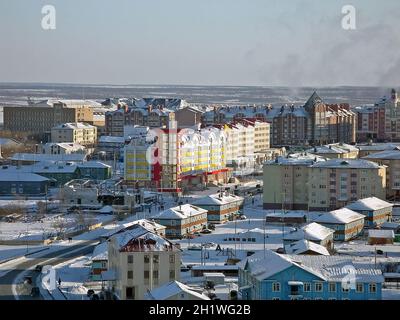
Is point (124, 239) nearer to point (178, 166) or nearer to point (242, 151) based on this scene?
point (178, 166)

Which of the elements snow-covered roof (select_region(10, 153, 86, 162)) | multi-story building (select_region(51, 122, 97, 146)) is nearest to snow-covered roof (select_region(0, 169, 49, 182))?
snow-covered roof (select_region(10, 153, 86, 162))

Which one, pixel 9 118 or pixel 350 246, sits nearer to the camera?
pixel 350 246

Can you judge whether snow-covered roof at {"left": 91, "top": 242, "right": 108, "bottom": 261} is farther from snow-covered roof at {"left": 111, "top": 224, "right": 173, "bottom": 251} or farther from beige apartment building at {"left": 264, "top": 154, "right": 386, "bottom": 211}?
beige apartment building at {"left": 264, "top": 154, "right": 386, "bottom": 211}

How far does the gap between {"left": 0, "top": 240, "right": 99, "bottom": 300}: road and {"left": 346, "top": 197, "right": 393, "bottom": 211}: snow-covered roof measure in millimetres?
2722

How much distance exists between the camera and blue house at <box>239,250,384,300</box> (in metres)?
5.87

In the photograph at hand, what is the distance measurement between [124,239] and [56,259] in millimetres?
1584

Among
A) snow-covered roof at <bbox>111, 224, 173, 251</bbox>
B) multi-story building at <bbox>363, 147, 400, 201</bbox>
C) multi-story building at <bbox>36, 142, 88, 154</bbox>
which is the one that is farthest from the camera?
multi-story building at <bbox>36, 142, 88, 154</bbox>

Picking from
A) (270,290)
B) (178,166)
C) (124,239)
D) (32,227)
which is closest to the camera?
(270,290)

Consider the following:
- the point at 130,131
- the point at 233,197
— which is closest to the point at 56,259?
the point at 233,197

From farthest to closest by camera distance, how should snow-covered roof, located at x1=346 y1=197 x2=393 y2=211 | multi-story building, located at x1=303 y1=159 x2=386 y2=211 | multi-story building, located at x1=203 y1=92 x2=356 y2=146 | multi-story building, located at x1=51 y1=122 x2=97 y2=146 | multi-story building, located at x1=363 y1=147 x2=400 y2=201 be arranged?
multi-story building, located at x1=203 y1=92 x2=356 y2=146 < multi-story building, located at x1=51 y1=122 x2=97 y2=146 < multi-story building, located at x1=363 y1=147 x2=400 y2=201 < multi-story building, located at x1=303 y1=159 x2=386 y2=211 < snow-covered roof, located at x1=346 y1=197 x2=393 y2=211

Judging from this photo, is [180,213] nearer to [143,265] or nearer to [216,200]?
[216,200]

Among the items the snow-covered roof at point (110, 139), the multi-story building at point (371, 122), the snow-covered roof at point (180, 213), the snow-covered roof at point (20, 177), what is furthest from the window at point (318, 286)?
the multi-story building at point (371, 122)

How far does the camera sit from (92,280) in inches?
292

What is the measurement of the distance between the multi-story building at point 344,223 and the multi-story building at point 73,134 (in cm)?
949
